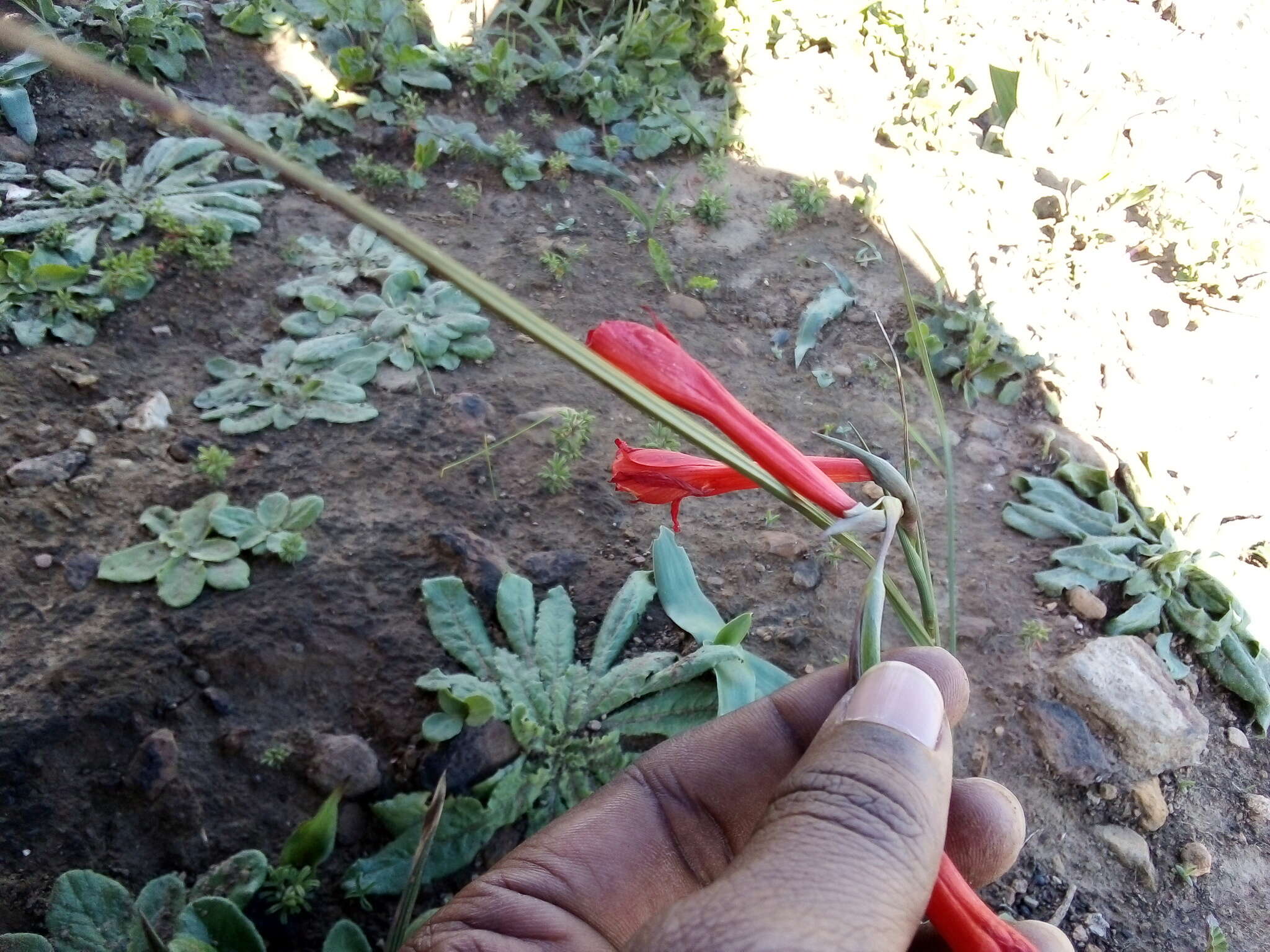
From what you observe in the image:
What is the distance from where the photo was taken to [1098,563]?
2.23 meters

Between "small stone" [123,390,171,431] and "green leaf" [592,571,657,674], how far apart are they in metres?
1.21

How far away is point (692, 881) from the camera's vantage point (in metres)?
1.45

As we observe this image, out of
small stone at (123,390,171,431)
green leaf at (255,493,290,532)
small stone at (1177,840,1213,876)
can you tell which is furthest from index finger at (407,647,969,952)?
small stone at (123,390,171,431)

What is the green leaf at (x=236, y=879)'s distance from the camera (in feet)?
4.88

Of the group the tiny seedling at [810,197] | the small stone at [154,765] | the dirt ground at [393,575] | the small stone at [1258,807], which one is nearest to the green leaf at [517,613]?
the dirt ground at [393,575]

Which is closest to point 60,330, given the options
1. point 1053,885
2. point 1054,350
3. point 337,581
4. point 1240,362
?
point 337,581

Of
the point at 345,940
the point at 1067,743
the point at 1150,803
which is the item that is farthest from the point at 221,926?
the point at 1150,803

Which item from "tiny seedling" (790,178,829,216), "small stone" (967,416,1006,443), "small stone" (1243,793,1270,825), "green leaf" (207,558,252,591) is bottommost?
"green leaf" (207,558,252,591)

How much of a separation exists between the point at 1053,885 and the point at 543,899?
1.13m

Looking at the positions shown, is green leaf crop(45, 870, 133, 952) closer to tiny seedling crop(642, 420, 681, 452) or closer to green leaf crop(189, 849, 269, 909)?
green leaf crop(189, 849, 269, 909)

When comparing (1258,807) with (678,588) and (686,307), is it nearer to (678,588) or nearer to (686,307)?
(678,588)

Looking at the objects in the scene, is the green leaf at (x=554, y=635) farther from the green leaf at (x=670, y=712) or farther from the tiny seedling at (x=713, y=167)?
the tiny seedling at (x=713, y=167)

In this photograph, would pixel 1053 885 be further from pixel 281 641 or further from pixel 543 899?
pixel 281 641

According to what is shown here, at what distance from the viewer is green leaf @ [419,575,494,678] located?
6.00 feet
